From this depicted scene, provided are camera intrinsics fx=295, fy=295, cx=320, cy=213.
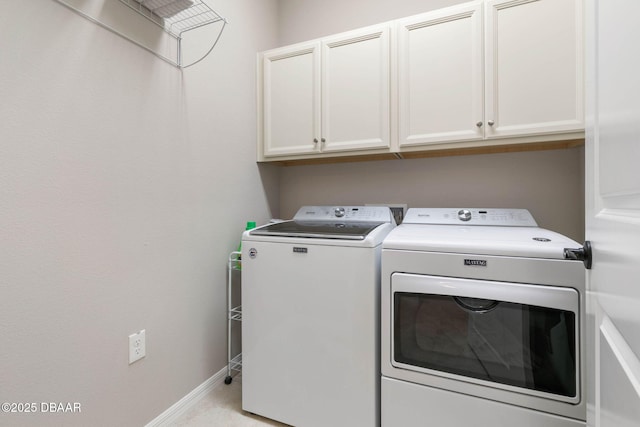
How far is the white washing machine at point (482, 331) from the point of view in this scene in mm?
1005

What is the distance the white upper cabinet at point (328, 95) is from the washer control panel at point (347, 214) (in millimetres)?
363

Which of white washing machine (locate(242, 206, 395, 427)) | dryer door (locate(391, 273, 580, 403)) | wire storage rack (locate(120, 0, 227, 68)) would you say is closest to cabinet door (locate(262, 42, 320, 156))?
wire storage rack (locate(120, 0, 227, 68))

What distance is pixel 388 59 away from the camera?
5.45 ft

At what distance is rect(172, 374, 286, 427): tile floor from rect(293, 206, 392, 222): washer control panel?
1086mm

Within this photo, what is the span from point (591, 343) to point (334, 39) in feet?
6.01

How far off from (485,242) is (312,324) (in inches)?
31.7

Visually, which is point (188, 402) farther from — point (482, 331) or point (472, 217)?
point (472, 217)

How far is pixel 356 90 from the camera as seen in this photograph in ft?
5.74

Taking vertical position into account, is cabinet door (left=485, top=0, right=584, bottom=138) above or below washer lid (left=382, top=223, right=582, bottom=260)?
above

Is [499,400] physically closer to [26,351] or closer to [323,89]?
[26,351]

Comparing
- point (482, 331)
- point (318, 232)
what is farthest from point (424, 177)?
point (482, 331)

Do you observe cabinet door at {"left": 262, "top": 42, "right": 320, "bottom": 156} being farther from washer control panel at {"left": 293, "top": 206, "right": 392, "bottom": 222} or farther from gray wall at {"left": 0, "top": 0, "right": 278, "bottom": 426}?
washer control panel at {"left": 293, "top": 206, "right": 392, "bottom": 222}

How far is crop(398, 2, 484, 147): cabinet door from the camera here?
1500 millimetres

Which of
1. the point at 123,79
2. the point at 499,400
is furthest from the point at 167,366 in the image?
the point at 499,400
